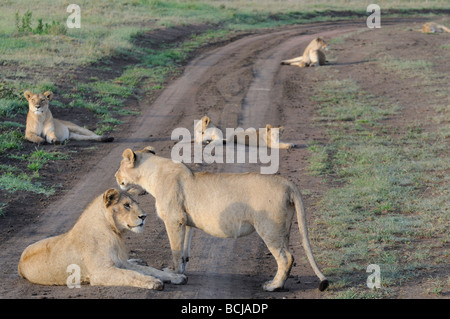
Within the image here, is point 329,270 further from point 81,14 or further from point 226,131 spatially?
point 81,14

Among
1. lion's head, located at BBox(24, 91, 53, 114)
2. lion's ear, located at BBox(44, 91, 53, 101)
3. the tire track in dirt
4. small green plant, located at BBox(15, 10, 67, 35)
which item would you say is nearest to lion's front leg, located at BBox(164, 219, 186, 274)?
the tire track in dirt

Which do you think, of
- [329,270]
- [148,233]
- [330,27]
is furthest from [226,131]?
[330,27]

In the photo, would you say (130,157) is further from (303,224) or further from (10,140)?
(10,140)

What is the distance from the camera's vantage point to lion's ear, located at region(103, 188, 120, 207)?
278 inches

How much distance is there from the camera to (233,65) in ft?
74.9

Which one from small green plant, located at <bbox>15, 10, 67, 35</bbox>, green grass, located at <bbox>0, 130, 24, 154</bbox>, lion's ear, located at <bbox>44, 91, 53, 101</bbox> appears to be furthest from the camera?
small green plant, located at <bbox>15, 10, 67, 35</bbox>

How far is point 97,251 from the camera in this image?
6945 mm

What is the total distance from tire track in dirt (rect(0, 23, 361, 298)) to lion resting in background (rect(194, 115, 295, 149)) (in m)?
0.69

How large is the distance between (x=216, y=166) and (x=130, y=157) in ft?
15.0

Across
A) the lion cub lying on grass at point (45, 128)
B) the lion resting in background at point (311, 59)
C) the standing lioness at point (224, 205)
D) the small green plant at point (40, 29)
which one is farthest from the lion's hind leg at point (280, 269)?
the small green plant at point (40, 29)

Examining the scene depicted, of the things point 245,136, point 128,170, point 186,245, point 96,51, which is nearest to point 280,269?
point 186,245

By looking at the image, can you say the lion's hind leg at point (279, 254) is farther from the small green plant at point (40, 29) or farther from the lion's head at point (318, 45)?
the small green plant at point (40, 29)

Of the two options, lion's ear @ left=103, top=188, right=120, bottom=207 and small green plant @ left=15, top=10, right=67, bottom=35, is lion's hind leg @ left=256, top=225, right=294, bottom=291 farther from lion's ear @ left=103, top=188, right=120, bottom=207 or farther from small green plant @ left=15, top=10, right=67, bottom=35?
small green plant @ left=15, top=10, right=67, bottom=35
